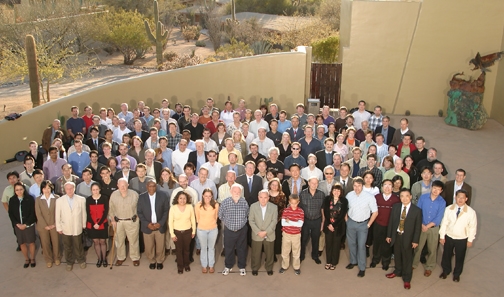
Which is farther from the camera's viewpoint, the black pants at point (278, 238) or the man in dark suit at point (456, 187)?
the black pants at point (278, 238)

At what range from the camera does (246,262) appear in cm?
825

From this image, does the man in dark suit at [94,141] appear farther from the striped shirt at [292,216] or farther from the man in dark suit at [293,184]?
the striped shirt at [292,216]

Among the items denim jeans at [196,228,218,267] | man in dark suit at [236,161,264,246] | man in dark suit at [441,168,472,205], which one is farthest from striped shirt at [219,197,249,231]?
man in dark suit at [441,168,472,205]

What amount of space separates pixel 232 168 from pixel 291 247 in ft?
5.69

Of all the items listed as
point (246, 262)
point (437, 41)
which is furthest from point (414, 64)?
point (246, 262)

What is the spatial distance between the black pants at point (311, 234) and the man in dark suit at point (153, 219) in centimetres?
209

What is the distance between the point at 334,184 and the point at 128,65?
75.2 feet

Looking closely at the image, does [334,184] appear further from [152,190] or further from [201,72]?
[201,72]

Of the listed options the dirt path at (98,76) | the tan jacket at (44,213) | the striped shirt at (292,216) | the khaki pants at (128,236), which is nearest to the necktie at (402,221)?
the striped shirt at (292,216)

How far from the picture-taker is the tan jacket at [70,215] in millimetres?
7742

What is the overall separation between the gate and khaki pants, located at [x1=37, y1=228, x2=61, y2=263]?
11198mm

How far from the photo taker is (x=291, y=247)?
7965 millimetres

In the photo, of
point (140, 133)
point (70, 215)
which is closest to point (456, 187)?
point (70, 215)

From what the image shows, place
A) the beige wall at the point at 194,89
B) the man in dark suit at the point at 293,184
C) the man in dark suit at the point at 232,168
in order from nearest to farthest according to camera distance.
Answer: the man in dark suit at the point at 293,184 → the man in dark suit at the point at 232,168 → the beige wall at the point at 194,89
